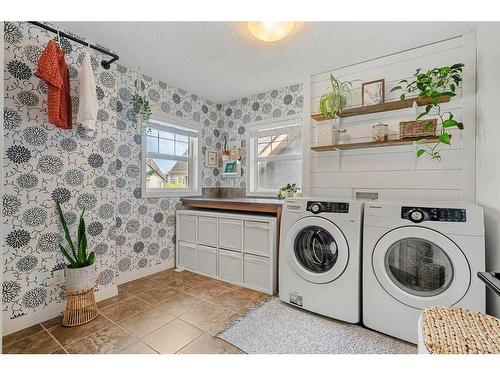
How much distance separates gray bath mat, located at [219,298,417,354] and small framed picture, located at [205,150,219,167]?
2.12 m

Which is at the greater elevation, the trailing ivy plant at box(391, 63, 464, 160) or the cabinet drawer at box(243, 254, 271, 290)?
the trailing ivy plant at box(391, 63, 464, 160)

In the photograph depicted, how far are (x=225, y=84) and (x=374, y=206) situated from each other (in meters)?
2.20

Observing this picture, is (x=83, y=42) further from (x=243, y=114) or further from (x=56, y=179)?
(x=243, y=114)

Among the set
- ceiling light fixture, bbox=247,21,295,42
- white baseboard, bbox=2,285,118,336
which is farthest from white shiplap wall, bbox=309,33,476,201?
white baseboard, bbox=2,285,118,336

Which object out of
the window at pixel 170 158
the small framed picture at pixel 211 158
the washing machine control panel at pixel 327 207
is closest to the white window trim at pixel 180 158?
the window at pixel 170 158

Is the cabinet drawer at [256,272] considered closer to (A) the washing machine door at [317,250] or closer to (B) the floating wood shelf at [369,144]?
(A) the washing machine door at [317,250]

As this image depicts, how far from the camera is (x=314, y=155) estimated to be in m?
2.61

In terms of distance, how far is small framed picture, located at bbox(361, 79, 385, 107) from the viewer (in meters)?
2.19

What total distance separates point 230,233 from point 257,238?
331 mm

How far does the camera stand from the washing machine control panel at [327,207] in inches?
70.6

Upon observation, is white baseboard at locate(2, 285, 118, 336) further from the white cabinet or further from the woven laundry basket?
the woven laundry basket

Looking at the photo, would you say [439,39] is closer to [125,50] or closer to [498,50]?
[498,50]
